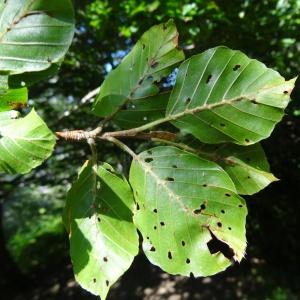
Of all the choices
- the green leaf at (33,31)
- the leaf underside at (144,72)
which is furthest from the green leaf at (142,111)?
the green leaf at (33,31)

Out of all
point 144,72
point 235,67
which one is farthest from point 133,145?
point 235,67

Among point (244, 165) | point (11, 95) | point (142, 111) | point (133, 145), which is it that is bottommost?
point (133, 145)

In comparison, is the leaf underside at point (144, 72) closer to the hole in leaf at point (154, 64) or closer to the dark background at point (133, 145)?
the hole in leaf at point (154, 64)

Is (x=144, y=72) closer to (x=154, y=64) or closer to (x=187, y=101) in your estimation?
(x=154, y=64)

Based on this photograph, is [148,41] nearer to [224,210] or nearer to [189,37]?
[224,210]

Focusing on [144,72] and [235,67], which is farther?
[144,72]

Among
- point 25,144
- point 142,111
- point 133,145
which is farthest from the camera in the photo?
point 133,145

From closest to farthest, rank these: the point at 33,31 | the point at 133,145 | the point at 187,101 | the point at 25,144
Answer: the point at 25,144 → the point at 33,31 → the point at 187,101 → the point at 133,145

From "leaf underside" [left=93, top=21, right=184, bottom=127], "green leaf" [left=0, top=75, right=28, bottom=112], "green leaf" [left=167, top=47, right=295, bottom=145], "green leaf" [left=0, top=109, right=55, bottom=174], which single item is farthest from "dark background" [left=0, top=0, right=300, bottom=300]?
"green leaf" [left=0, top=109, right=55, bottom=174]
